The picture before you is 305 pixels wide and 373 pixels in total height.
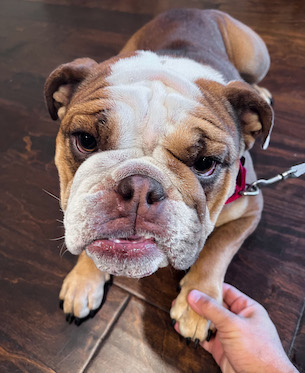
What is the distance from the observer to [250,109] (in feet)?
5.74

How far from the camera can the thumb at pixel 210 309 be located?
159 cm

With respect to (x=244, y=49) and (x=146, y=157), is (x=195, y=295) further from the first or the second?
(x=244, y=49)

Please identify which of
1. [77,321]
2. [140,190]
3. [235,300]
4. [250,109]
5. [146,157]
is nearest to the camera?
[140,190]

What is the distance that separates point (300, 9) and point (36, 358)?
15.0 ft

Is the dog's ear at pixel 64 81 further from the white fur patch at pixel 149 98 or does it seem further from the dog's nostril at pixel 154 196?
the dog's nostril at pixel 154 196

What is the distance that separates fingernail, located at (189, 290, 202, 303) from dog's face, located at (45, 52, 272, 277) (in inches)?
13.9

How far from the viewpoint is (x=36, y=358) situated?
1.89 meters

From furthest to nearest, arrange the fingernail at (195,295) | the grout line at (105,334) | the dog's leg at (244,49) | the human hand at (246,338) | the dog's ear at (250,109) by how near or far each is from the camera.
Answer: the dog's leg at (244,49), the grout line at (105,334), the fingernail at (195,295), the dog's ear at (250,109), the human hand at (246,338)

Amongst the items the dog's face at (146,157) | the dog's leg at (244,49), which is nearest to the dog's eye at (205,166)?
the dog's face at (146,157)

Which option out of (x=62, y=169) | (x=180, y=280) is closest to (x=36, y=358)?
(x=180, y=280)

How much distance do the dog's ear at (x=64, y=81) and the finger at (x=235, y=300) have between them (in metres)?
1.39

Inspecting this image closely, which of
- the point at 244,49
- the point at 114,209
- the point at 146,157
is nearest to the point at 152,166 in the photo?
the point at 146,157

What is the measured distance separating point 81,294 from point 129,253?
0.80m

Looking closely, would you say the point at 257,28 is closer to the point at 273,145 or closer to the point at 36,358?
the point at 273,145
